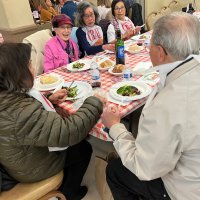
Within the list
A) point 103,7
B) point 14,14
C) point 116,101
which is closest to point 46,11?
point 14,14

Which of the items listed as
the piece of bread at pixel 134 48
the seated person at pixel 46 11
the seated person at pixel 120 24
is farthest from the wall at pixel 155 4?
the piece of bread at pixel 134 48

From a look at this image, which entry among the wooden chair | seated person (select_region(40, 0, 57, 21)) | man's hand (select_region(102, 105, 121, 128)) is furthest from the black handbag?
seated person (select_region(40, 0, 57, 21))

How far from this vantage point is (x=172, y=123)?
0.79 m

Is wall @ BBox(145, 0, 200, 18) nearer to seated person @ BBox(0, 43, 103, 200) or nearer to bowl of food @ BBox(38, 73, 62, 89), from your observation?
bowl of food @ BBox(38, 73, 62, 89)

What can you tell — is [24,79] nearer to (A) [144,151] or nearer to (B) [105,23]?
(A) [144,151]

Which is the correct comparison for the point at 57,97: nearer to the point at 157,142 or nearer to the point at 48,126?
the point at 48,126

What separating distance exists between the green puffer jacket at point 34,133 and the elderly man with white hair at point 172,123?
0.18m

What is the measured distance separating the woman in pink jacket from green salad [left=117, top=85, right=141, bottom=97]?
3.00 feet

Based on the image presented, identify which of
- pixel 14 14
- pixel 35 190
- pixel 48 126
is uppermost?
pixel 14 14

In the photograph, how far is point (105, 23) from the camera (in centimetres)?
284

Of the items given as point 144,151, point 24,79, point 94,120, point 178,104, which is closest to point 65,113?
point 94,120

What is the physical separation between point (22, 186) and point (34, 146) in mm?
248

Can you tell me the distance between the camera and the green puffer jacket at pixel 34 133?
97cm

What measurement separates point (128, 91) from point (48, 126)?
1.89 ft
